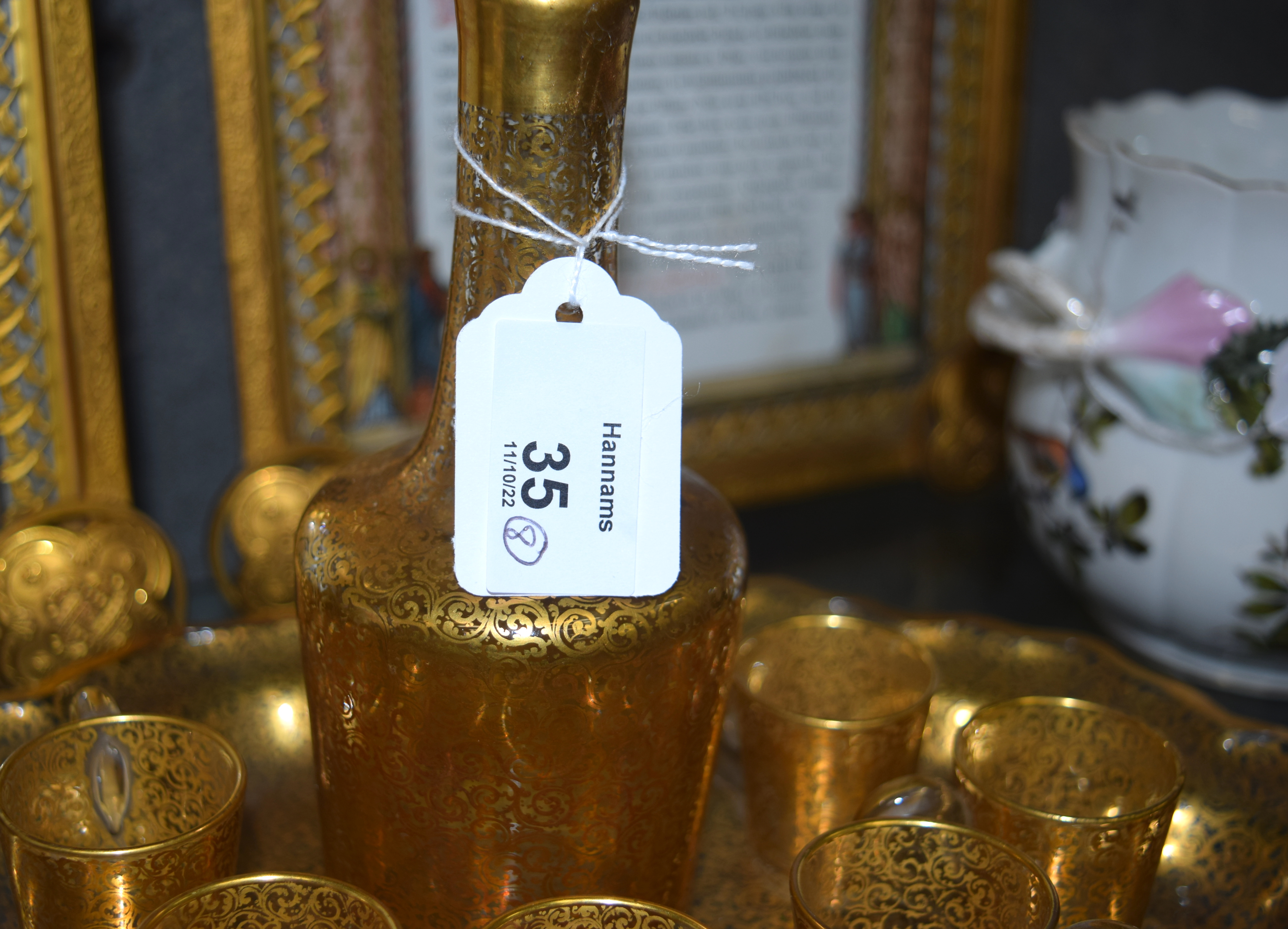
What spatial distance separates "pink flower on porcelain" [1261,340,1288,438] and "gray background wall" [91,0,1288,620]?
0.21 metres

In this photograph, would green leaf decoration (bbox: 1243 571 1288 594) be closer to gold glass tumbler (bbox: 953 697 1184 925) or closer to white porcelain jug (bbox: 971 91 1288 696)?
white porcelain jug (bbox: 971 91 1288 696)

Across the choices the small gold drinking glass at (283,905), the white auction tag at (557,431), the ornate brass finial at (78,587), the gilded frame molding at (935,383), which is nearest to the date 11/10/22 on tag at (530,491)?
the white auction tag at (557,431)

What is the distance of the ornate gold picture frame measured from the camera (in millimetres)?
620

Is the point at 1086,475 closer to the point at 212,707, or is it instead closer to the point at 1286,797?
the point at 1286,797

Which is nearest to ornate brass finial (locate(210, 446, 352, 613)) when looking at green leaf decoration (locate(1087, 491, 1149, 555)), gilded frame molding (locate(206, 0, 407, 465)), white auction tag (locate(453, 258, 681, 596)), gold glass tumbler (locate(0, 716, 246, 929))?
gilded frame molding (locate(206, 0, 407, 465))

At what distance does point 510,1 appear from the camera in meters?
0.35

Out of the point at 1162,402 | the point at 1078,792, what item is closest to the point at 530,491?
the point at 1078,792

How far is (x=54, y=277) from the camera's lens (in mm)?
594

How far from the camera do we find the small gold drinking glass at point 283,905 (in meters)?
0.38

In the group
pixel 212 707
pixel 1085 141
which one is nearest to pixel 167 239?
pixel 212 707

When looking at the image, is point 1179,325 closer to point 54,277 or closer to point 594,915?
point 594,915

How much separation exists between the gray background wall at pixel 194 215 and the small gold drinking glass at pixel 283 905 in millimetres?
345

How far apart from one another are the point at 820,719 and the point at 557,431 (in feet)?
0.58

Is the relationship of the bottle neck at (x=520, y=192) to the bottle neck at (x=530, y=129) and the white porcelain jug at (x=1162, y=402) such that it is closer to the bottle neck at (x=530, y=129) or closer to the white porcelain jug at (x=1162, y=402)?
the bottle neck at (x=530, y=129)
